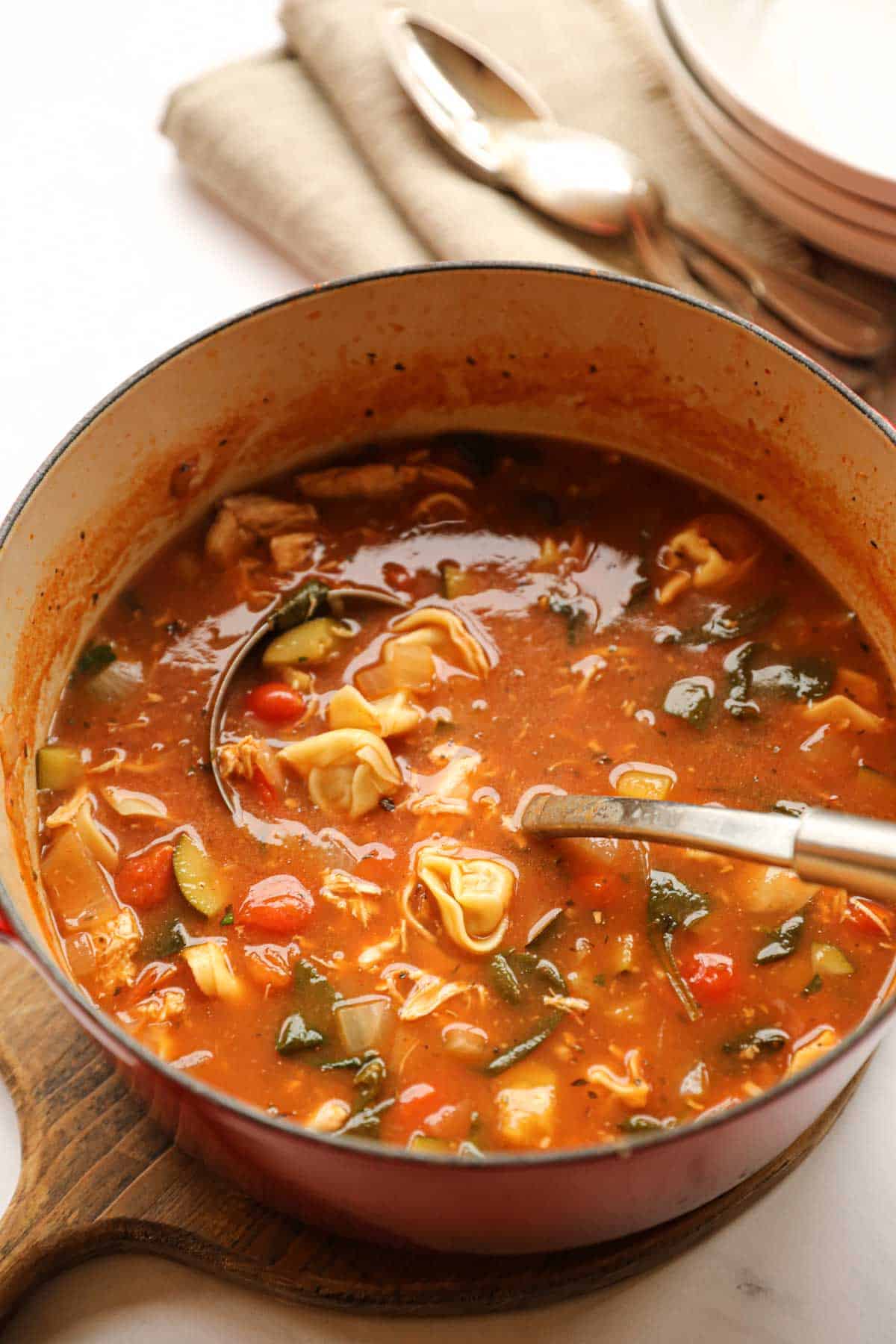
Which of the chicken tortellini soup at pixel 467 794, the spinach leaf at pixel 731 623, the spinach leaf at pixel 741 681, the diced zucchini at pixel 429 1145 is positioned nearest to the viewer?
the diced zucchini at pixel 429 1145

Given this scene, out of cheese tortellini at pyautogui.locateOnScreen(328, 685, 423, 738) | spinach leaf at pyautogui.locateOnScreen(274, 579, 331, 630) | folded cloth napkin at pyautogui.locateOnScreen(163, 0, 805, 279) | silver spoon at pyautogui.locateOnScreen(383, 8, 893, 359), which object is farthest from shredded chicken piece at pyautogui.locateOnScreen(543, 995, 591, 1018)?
folded cloth napkin at pyautogui.locateOnScreen(163, 0, 805, 279)

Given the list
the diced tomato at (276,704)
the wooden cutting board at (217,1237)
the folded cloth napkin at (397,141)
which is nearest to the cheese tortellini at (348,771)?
the diced tomato at (276,704)

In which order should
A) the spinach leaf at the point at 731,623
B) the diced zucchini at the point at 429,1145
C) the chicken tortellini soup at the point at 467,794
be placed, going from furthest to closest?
the spinach leaf at the point at 731,623, the chicken tortellini soup at the point at 467,794, the diced zucchini at the point at 429,1145

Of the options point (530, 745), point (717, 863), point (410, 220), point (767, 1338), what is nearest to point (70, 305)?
point (410, 220)

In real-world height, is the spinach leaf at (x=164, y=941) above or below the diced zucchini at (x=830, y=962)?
above

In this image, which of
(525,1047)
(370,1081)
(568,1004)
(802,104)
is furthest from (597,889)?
(802,104)

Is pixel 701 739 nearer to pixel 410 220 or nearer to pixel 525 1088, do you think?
pixel 525 1088

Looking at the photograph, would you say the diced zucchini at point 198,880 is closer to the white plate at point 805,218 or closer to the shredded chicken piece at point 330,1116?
the shredded chicken piece at point 330,1116

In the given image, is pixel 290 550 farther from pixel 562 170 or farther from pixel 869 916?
pixel 869 916

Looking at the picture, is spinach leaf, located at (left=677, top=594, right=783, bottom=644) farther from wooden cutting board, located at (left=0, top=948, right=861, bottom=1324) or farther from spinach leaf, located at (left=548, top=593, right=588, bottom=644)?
wooden cutting board, located at (left=0, top=948, right=861, bottom=1324)
